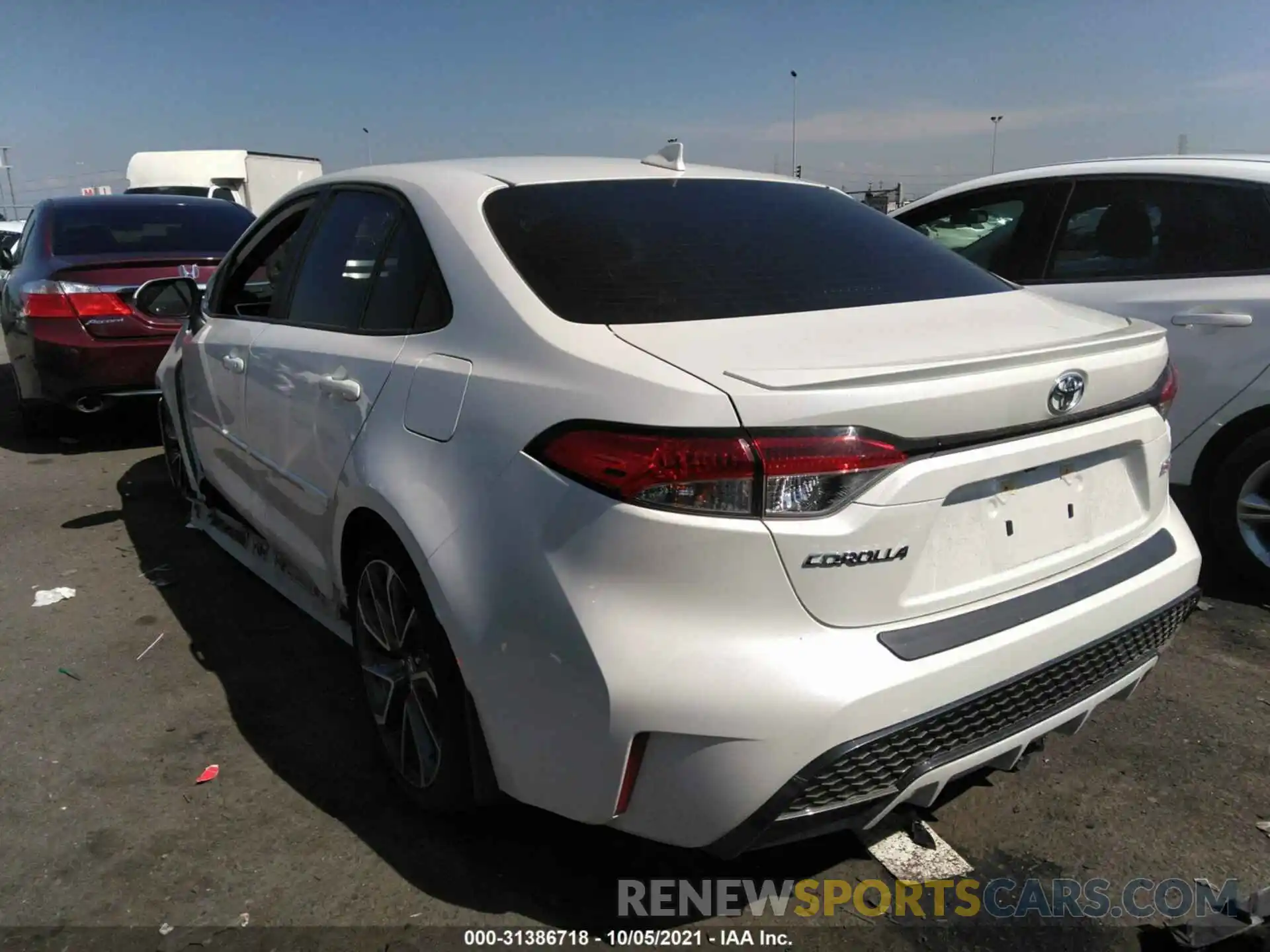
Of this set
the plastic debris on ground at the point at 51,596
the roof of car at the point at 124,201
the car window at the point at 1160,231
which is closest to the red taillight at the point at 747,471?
the car window at the point at 1160,231

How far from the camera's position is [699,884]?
2354 millimetres

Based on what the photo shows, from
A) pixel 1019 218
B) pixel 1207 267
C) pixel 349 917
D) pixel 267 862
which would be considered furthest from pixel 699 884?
pixel 1019 218

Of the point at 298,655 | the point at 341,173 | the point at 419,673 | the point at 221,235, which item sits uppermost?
the point at 341,173

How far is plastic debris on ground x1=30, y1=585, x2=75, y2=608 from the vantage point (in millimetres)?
4172

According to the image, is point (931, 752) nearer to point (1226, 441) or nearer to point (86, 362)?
point (1226, 441)

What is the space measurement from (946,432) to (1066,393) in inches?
14.6

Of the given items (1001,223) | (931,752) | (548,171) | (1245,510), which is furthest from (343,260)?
(1245,510)

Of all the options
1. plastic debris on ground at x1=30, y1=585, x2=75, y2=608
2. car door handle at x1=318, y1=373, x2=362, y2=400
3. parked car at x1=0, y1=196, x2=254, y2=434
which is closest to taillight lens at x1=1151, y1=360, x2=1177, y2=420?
car door handle at x1=318, y1=373, x2=362, y2=400

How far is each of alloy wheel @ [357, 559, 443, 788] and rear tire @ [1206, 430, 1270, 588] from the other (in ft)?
10.6

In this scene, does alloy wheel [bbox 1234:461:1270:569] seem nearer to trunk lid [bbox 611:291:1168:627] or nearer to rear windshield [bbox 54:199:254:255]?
trunk lid [bbox 611:291:1168:627]

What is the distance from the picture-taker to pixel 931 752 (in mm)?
1947

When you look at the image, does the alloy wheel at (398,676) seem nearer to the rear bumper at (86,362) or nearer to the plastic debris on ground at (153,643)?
the plastic debris on ground at (153,643)

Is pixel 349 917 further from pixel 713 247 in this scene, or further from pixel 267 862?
pixel 713 247

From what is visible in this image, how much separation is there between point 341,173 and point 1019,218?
307 centimetres
